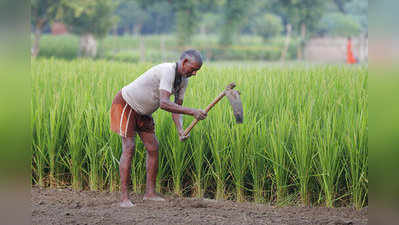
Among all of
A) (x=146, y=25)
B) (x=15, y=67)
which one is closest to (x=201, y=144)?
(x=15, y=67)

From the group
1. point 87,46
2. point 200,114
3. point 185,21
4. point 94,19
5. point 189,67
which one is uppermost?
point 185,21

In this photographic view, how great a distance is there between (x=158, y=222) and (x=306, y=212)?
108 cm

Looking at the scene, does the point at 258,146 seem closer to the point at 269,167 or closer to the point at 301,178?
the point at 269,167

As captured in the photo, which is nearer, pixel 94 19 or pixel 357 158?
pixel 357 158

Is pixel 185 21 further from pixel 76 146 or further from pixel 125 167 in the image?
pixel 125 167

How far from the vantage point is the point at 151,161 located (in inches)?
133

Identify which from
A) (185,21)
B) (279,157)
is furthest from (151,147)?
(185,21)

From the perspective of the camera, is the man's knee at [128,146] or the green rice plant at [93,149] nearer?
the man's knee at [128,146]

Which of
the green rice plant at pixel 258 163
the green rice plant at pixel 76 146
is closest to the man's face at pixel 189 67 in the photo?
the green rice plant at pixel 258 163

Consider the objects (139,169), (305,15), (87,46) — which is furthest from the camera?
(305,15)

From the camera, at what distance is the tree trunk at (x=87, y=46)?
25531 millimetres

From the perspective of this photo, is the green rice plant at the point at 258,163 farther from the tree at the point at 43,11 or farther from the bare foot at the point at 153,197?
the tree at the point at 43,11

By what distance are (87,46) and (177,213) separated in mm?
24005

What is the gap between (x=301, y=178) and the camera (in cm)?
334
